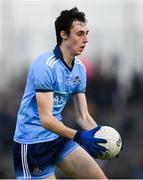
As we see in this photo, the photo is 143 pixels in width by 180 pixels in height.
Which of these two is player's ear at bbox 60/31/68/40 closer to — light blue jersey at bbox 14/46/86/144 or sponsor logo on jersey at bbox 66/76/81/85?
light blue jersey at bbox 14/46/86/144

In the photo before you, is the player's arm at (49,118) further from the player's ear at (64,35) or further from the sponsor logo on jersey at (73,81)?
the player's ear at (64,35)

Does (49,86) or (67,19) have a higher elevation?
(67,19)

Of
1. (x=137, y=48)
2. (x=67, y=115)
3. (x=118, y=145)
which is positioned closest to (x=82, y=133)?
(x=118, y=145)

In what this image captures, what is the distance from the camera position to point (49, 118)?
24.8 feet

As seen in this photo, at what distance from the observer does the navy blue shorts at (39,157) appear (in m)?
7.95

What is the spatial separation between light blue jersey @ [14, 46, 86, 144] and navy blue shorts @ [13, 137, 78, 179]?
61mm

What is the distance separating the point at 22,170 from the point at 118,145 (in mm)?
1027

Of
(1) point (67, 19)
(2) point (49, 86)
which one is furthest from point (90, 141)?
(1) point (67, 19)

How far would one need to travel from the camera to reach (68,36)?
7.91m

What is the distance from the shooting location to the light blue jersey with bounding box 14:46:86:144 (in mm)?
7707

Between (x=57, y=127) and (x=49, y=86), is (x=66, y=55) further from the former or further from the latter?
(x=57, y=127)

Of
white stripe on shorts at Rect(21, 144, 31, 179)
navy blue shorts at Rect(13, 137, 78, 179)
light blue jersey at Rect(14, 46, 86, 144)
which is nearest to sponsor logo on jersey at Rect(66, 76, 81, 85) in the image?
light blue jersey at Rect(14, 46, 86, 144)

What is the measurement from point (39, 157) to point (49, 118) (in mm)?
585

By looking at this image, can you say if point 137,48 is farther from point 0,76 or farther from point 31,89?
point 31,89
